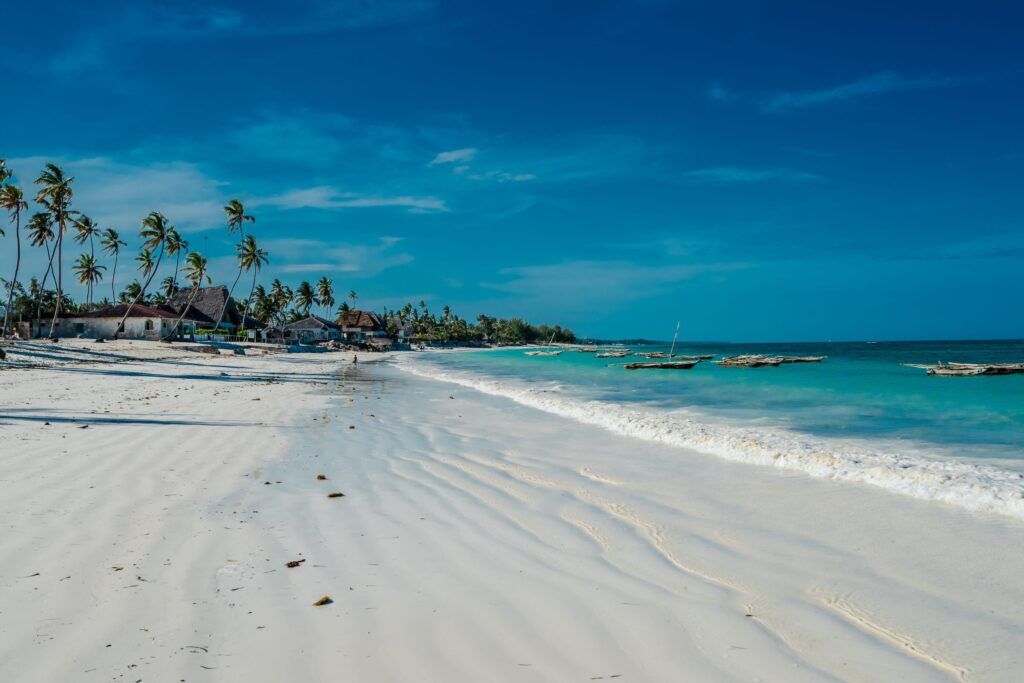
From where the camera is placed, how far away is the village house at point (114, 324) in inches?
1972

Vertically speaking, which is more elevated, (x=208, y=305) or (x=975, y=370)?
(x=208, y=305)

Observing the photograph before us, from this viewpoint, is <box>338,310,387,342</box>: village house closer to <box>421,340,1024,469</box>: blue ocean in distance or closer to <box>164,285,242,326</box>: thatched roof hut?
<box>164,285,242,326</box>: thatched roof hut

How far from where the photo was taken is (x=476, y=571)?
377 centimetres

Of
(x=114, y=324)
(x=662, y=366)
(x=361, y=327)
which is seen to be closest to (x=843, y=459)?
(x=662, y=366)

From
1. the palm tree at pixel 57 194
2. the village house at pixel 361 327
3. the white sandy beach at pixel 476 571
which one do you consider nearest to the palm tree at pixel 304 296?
the village house at pixel 361 327

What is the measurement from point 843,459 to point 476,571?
6.17 m

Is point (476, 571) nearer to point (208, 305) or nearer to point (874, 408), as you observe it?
point (874, 408)

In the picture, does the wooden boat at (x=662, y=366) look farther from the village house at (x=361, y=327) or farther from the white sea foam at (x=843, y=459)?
the village house at (x=361, y=327)

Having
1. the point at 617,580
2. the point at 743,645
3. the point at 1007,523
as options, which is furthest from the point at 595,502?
the point at 1007,523

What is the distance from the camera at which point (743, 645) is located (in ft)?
9.47

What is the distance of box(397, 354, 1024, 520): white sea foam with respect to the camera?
607 cm

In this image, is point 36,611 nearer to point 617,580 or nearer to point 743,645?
point 617,580

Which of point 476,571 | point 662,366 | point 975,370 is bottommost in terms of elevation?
point 476,571

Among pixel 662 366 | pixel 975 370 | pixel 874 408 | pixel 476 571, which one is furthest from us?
pixel 662 366
